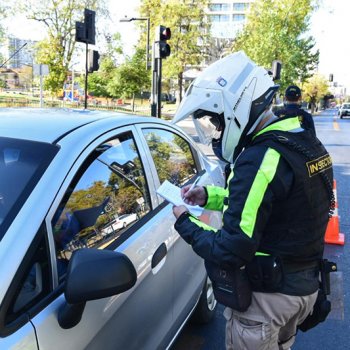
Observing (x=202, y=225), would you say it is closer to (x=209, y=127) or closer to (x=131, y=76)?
(x=209, y=127)

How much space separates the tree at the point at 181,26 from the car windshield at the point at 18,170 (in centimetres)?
3069

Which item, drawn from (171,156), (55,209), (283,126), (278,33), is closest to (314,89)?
(278,33)

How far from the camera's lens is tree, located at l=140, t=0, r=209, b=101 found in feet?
101

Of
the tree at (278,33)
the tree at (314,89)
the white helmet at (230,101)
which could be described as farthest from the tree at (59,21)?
the tree at (314,89)

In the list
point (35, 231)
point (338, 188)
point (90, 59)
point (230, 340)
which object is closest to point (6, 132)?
point (35, 231)

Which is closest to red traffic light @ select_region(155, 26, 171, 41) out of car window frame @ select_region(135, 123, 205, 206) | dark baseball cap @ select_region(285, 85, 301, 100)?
dark baseball cap @ select_region(285, 85, 301, 100)

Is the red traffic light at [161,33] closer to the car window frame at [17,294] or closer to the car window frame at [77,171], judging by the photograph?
the car window frame at [77,171]

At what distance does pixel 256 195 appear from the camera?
60.2 inches

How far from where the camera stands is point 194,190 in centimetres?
214

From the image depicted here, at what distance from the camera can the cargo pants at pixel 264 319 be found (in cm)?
178

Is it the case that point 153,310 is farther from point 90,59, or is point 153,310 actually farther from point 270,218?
point 90,59

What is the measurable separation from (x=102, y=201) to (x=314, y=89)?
235ft

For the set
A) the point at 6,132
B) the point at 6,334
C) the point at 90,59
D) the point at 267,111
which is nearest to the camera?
the point at 6,334

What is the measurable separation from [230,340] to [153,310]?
42 centimetres
